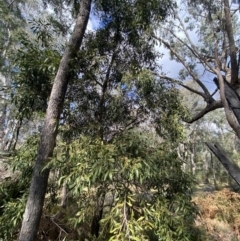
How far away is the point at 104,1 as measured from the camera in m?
3.62

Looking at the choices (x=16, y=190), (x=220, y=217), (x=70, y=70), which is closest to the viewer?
(x=70, y=70)

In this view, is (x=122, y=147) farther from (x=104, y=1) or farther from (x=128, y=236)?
(x=104, y=1)

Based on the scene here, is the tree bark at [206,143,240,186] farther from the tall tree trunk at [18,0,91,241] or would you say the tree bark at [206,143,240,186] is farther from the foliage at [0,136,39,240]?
the foliage at [0,136,39,240]

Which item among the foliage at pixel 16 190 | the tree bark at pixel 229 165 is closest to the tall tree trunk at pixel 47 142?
the foliage at pixel 16 190

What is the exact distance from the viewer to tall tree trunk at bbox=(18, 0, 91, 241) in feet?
8.62

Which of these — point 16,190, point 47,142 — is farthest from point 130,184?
point 16,190

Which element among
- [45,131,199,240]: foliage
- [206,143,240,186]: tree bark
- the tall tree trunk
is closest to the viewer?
[45,131,199,240]: foliage

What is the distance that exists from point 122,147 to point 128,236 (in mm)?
869

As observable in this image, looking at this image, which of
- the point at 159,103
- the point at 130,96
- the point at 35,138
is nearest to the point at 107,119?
the point at 130,96

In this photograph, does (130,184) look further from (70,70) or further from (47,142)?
(70,70)

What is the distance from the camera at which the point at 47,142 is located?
2867mm

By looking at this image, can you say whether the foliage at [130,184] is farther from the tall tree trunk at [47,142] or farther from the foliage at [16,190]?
the foliage at [16,190]

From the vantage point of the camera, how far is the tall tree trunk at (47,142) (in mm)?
2627

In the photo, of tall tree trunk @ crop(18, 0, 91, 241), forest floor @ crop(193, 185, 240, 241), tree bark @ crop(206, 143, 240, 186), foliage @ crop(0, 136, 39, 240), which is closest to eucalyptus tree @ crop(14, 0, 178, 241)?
tall tree trunk @ crop(18, 0, 91, 241)
